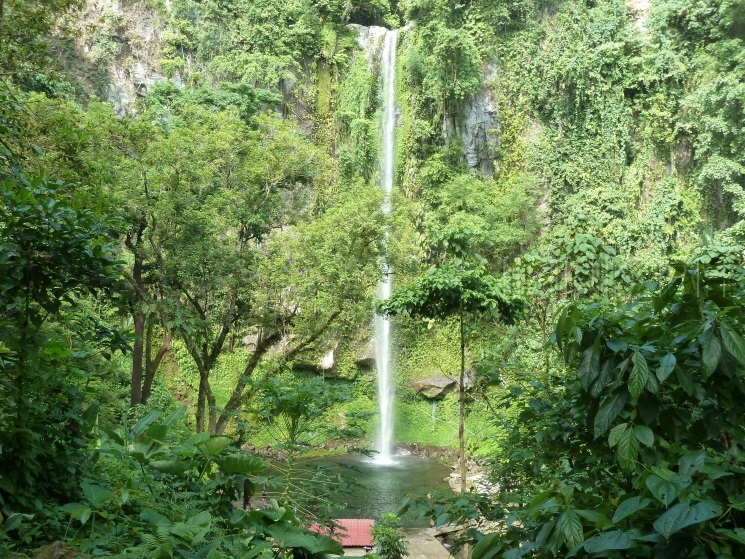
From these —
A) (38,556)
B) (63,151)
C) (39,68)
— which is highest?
(39,68)

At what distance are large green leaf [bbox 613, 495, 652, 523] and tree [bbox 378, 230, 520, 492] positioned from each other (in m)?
4.64

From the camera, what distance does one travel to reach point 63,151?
19.0 feet

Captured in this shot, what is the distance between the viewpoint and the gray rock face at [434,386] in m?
16.2

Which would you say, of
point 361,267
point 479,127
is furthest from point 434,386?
point 479,127

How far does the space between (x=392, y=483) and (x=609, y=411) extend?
11465 mm

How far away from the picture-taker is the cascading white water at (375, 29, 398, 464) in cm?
1573

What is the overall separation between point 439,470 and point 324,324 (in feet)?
17.7

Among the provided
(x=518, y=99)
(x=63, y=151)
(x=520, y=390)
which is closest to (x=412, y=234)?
(x=518, y=99)

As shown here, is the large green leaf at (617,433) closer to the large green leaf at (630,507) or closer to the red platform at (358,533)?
the large green leaf at (630,507)

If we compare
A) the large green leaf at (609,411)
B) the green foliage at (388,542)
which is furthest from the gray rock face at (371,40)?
the large green leaf at (609,411)

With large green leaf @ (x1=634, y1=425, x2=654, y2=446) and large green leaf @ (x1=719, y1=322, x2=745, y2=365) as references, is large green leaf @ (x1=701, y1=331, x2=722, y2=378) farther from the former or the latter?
large green leaf @ (x1=634, y1=425, x2=654, y2=446)

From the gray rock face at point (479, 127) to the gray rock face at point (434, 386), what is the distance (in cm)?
616

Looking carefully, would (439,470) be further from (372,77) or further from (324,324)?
(372,77)

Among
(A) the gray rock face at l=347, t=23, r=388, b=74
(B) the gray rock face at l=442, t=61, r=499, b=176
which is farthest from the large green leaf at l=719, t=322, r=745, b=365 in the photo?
(A) the gray rock face at l=347, t=23, r=388, b=74
